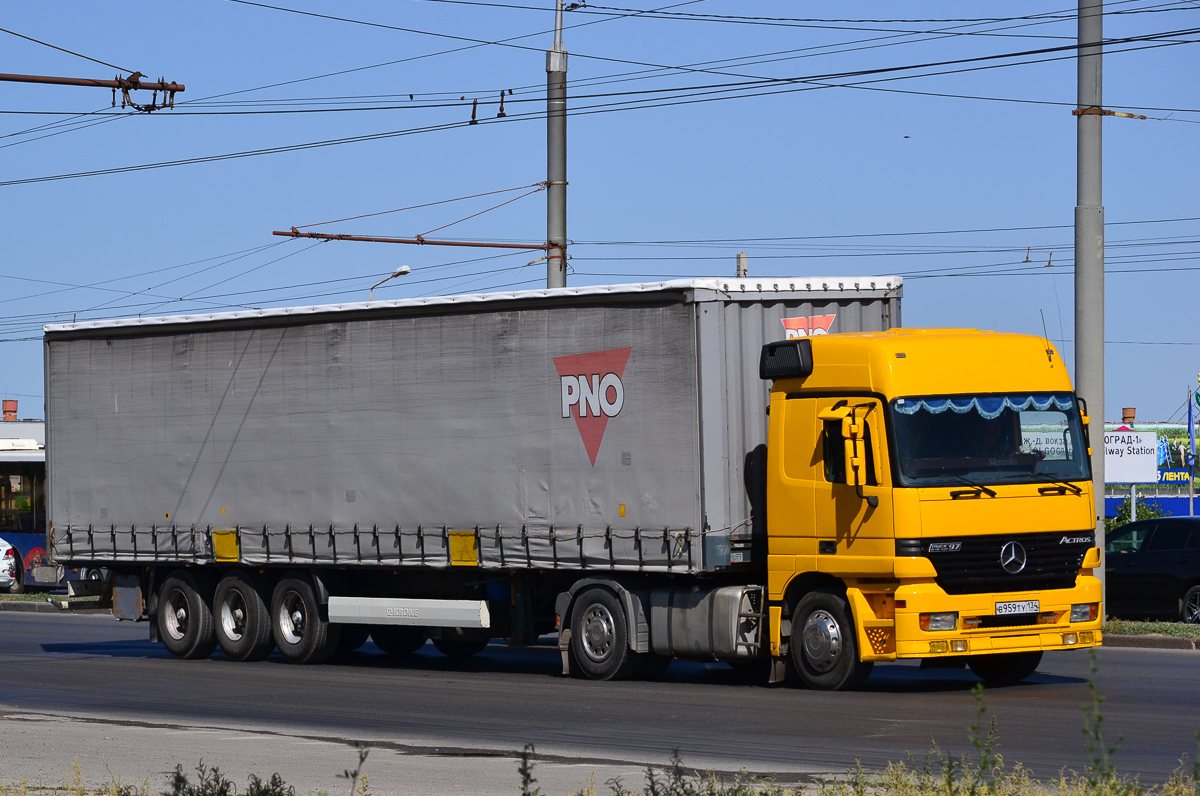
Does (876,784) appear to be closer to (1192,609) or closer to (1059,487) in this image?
(1059,487)

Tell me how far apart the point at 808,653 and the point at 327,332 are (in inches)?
277

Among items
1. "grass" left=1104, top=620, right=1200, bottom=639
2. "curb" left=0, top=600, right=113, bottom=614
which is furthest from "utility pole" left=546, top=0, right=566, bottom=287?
"curb" left=0, top=600, right=113, bottom=614

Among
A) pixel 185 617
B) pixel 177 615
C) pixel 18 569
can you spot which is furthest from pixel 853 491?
pixel 18 569

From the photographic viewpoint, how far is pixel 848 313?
55.9 feet

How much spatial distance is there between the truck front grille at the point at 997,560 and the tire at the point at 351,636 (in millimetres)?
7801

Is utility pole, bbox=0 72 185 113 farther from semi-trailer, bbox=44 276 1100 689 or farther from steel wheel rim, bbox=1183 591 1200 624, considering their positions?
steel wheel rim, bbox=1183 591 1200 624

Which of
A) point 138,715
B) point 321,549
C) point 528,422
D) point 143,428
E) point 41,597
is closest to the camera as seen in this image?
point 138,715

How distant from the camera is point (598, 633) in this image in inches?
671

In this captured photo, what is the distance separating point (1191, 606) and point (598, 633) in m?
9.43

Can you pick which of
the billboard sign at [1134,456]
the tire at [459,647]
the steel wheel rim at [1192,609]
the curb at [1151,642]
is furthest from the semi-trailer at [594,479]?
the billboard sign at [1134,456]

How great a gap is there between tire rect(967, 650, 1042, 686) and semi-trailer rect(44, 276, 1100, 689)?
0.08 feet

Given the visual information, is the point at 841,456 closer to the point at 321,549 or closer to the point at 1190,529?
the point at 321,549

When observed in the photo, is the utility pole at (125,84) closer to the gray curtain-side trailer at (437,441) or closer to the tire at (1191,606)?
the gray curtain-side trailer at (437,441)

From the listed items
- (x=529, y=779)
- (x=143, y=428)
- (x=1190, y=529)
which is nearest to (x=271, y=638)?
(x=143, y=428)
